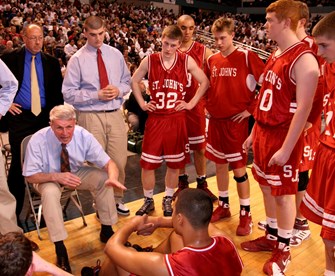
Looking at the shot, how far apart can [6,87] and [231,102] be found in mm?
1919

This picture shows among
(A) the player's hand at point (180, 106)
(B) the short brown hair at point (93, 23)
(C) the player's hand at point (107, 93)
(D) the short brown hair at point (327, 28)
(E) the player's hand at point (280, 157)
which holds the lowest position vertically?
(E) the player's hand at point (280, 157)

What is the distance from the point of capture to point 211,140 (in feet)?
11.8

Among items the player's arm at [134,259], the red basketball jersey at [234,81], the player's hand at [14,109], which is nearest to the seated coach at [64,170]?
the player's hand at [14,109]

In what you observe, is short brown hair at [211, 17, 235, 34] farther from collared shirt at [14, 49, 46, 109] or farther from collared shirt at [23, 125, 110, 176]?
collared shirt at [14, 49, 46, 109]

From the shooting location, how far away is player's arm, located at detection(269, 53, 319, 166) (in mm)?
2457

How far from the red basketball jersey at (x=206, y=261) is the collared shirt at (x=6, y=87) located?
207 cm

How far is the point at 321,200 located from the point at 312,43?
1.44m

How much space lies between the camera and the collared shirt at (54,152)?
10.1 ft

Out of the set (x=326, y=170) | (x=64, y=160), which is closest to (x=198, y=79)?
(x=64, y=160)

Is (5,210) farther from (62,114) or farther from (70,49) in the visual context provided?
(70,49)

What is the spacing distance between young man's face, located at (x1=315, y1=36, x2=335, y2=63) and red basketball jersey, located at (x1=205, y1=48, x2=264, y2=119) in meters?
1.13

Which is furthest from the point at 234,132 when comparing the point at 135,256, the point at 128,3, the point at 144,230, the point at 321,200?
the point at 128,3

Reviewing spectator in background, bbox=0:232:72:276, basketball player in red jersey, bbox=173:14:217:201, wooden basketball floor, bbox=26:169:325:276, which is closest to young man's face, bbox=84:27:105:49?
basketball player in red jersey, bbox=173:14:217:201

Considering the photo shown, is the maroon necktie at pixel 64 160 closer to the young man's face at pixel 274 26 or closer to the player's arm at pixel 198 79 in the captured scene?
the player's arm at pixel 198 79
